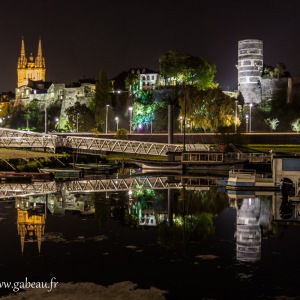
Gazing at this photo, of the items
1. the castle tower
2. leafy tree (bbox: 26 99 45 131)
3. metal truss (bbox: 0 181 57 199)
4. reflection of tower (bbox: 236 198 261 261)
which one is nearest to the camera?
reflection of tower (bbox: 236 198 261 261)

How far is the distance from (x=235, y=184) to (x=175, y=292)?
2213 cm

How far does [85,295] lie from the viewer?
13.4m

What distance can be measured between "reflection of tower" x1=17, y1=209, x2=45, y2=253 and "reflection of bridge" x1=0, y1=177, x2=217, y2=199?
21.9 ft

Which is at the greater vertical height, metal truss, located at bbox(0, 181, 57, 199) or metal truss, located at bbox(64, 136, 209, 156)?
metal truss, located at bbox(64, 136, 209, 156)

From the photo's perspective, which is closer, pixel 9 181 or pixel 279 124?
pixel 9 181

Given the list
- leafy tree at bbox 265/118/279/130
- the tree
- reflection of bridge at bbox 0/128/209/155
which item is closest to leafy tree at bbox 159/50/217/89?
the tree

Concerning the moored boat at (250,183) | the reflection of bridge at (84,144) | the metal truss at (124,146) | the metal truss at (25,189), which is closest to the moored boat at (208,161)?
the metal truss at (124,146)

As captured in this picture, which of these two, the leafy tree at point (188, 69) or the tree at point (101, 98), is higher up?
the leafy tree at point (188, 69)

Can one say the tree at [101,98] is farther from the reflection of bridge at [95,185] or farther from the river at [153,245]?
the river at [153,245]

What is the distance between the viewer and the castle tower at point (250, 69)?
106 meters

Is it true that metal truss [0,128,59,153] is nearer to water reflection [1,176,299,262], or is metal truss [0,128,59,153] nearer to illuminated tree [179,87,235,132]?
illuminated tree [179,87,235,132]

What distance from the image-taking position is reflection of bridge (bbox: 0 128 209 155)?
64.9 m

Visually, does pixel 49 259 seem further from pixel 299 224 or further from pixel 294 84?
pixel 294 84

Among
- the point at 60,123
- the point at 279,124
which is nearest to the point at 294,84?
the point at 279,124
